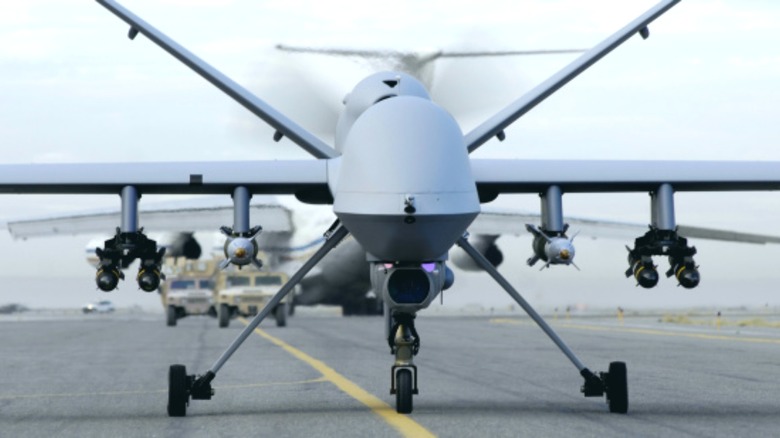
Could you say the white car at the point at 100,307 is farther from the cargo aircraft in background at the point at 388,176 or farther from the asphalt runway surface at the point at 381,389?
the cargo aircraft in background at the point at 388,176

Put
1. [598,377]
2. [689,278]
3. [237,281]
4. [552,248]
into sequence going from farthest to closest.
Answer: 1. [237,281]
2. [598,377]
3. [689,278]
4. [552,248]

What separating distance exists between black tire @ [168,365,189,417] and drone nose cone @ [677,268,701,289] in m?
5.77

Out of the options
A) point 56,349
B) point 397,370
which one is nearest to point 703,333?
point 56,349

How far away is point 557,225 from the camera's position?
15523mm

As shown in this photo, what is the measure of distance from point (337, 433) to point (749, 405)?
20.1 ft

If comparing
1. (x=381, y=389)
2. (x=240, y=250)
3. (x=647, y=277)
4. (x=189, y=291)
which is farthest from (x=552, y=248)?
(x=189, y=291)

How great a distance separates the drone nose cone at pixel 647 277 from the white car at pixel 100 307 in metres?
110

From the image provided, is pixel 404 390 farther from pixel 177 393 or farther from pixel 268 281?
pixel 268 281

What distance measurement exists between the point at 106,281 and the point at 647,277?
6075 mm

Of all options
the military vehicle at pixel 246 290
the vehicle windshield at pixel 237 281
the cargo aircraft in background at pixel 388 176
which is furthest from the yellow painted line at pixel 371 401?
the vehicle windshield at pixel 237 281

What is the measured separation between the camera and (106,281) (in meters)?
15.2

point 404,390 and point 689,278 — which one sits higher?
point 689,278

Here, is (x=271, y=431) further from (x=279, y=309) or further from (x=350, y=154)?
(x=279, y=309)

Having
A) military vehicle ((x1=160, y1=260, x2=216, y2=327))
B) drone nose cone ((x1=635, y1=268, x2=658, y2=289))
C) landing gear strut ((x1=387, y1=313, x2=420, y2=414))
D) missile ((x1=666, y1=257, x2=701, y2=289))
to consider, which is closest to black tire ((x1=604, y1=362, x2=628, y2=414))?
drone nose cone ((x1=635, y1=268, x2=658, y2=289))
